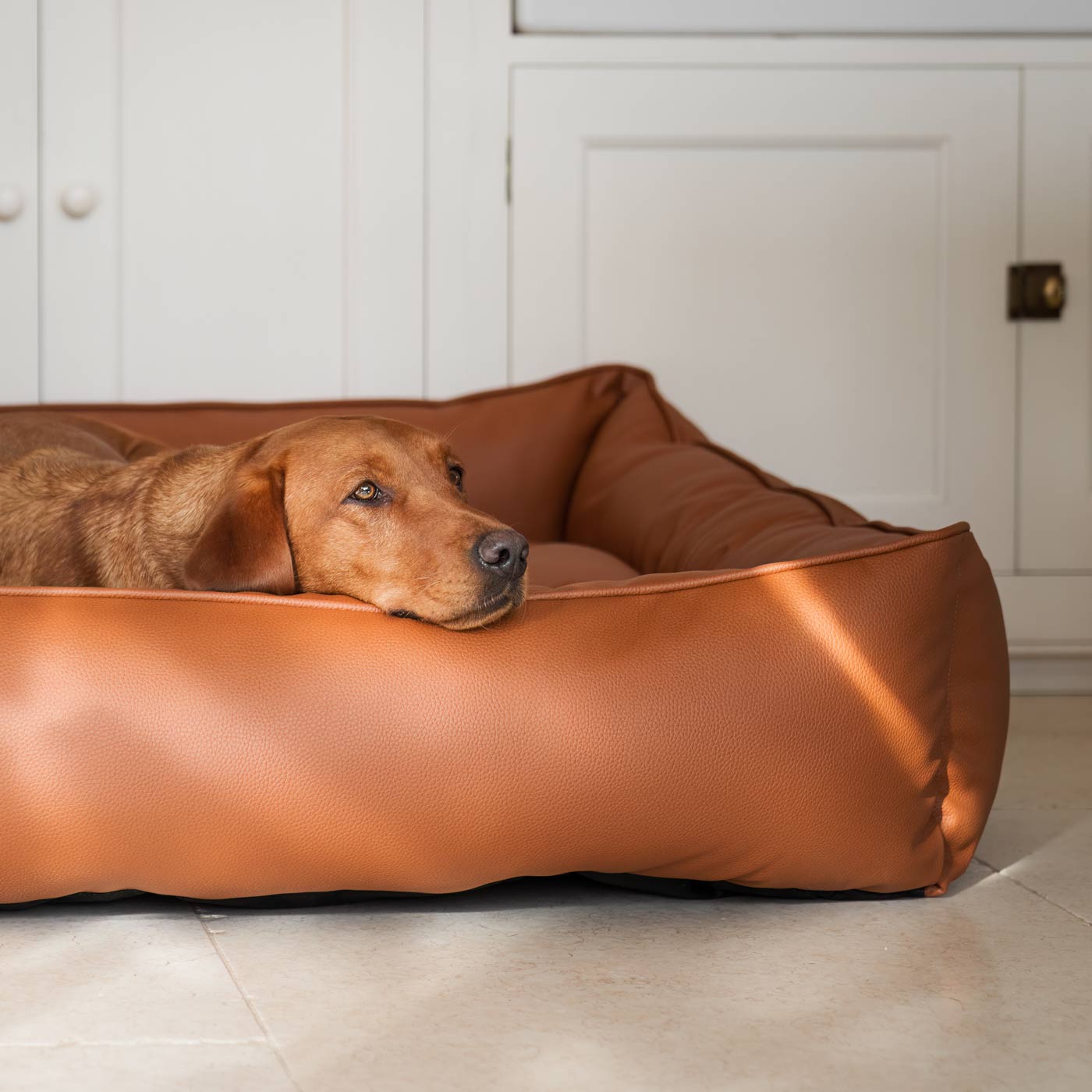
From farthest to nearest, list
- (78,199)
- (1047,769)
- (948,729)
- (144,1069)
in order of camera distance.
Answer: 1. (78,199)
2. (1047,769)
3. (948,729)
4. (144,1069)

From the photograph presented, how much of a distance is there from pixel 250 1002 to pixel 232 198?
238 centimetres

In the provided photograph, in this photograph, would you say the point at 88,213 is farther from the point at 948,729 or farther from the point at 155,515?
the point at 948,729

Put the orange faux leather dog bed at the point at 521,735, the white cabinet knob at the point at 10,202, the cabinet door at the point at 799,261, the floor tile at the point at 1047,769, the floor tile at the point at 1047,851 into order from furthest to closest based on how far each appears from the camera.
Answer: the cabinet door at the point at 799,261 → the white cabinet knob at the point at 10,202 → the floor tile at the point at 1047,769 → the floor tile at the point at 1047,851 → the orange faux leather dog bed at the point at 521,735

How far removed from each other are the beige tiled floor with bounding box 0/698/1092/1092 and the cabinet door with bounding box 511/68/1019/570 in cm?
175

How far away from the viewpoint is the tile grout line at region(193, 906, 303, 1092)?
1139mm

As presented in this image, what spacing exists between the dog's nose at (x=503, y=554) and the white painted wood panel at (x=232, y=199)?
182 cm

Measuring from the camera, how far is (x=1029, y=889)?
1662mm

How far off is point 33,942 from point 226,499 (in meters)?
0.57

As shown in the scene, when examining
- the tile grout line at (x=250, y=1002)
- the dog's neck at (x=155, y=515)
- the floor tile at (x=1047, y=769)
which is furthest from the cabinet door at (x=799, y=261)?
the tile grout line at (x=250, y=1002)

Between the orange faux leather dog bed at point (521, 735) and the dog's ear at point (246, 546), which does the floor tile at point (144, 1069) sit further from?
the dog's ear at point (246, 546)

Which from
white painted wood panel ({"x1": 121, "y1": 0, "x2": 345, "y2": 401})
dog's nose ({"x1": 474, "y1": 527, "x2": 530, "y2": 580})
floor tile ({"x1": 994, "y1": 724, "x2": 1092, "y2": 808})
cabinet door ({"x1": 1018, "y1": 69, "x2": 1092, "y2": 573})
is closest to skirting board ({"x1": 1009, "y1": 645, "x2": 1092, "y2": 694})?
cabinet door ({"x1": 1018, "y1": 69, "x2": 1092, "y2": 573})

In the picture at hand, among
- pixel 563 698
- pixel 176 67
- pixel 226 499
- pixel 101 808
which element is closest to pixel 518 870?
pixel 563 698

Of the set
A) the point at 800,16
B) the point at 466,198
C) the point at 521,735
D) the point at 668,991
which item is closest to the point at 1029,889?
the point at 668,991

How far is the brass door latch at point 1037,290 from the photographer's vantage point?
3.24 metres
